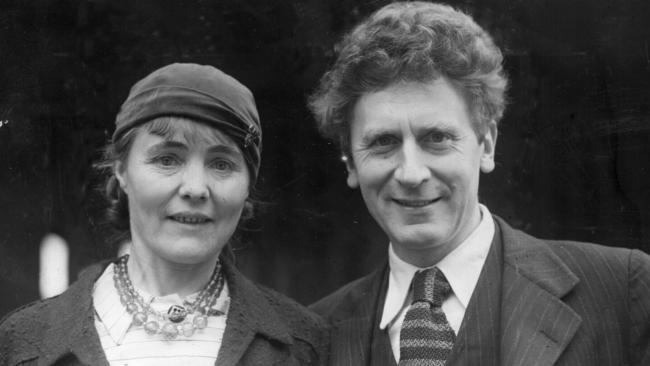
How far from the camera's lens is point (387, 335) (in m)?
2.36

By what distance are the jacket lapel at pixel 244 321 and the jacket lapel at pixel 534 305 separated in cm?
64

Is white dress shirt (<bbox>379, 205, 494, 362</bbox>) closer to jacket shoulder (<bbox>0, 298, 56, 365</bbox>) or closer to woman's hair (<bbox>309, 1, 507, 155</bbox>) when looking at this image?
woman's hair (<bbox>309, 1, 507, 155</bbox>)

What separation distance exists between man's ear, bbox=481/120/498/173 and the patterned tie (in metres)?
0.37

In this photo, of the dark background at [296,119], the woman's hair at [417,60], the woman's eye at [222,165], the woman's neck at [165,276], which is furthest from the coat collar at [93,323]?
the dark background at [296,119]

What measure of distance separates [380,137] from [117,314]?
883mm

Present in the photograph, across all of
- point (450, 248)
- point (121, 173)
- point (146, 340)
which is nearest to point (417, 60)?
point (450, 248)

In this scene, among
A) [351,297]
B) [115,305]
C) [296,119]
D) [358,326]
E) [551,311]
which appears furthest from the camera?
[296,119]

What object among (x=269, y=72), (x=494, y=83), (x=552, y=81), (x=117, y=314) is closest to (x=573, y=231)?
(x=552, y=81)

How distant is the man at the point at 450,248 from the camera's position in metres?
2.14

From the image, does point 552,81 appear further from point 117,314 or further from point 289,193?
point 117,314

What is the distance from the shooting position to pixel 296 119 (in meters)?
3.55

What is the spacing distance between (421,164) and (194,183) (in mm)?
625

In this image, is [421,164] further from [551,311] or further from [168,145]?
[168,145]

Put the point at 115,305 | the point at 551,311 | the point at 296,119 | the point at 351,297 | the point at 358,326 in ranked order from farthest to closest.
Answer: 1. the point at 296,119
2. the point at 351,297
3. the point at 358,326
4. the point at 115,305
5. the point at 551,311
